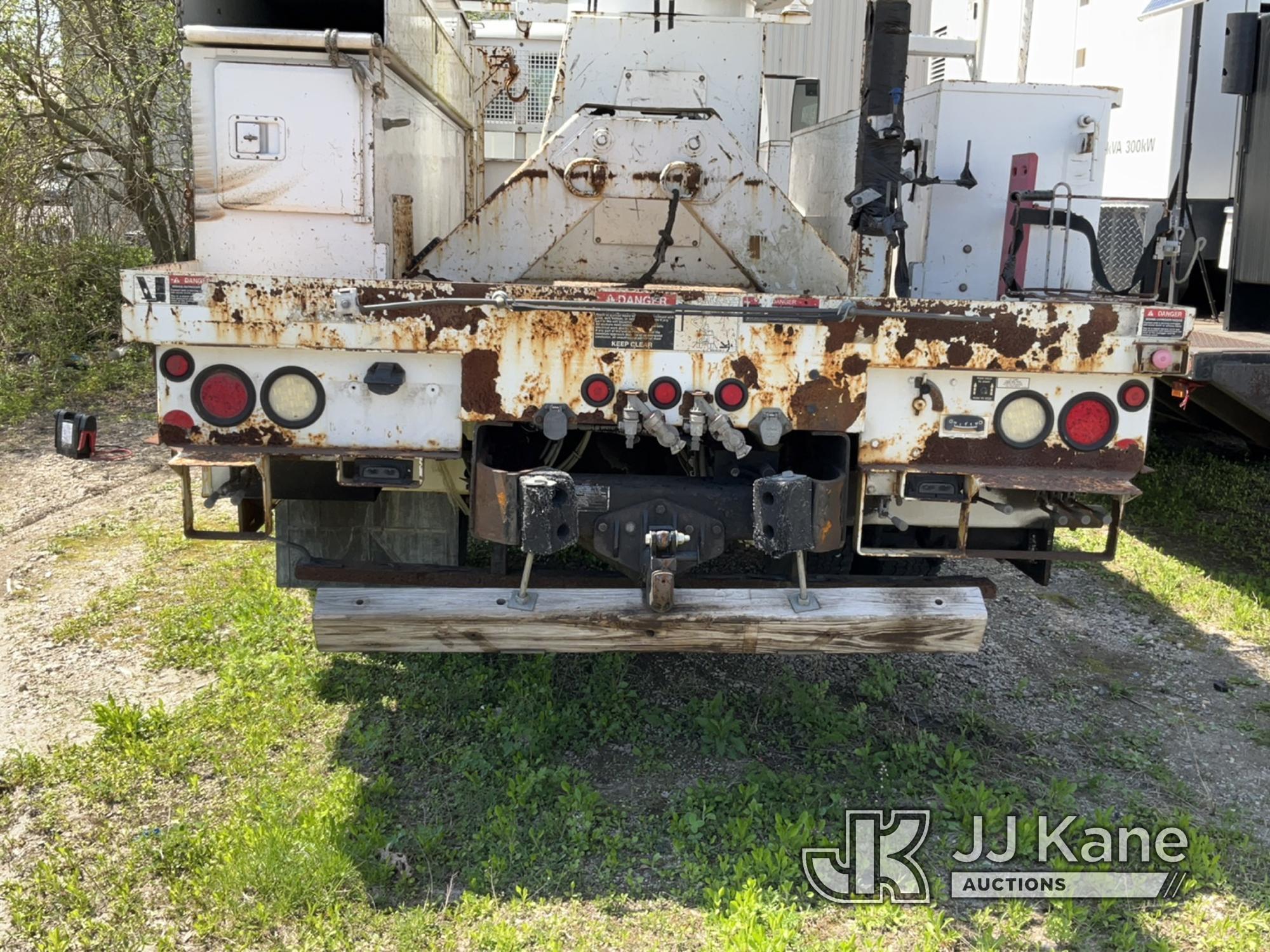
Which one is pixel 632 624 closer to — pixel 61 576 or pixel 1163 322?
pixel 1163 322

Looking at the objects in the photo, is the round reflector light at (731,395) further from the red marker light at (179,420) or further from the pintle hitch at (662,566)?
the red marker light at (179,420)

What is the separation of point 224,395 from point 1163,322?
2.68m

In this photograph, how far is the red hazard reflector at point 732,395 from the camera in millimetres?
3307

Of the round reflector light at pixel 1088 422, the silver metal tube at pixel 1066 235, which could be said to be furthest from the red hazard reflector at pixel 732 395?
the silver metal tube at pixel 1066 235

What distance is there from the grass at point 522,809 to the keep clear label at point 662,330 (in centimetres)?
121

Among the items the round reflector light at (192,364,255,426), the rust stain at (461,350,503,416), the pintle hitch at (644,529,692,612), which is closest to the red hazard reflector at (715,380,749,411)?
the pintle hitch at (644,529,692,612)

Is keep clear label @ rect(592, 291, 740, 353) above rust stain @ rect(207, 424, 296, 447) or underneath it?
above

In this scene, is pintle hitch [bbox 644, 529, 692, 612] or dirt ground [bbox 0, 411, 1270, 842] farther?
dirt ground [bbox 0, 411, 1270, 842]

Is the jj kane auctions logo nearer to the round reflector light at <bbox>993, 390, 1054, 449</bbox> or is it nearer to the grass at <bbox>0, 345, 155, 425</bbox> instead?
the round reflector light at <bbox>993, 390, 1054, 449</bbox>

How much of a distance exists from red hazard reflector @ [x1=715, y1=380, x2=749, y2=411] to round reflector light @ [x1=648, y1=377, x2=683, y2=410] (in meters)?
0.11

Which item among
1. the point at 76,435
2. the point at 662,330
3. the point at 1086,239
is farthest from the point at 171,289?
the point at 1086,239

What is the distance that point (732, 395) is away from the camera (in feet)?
10.9

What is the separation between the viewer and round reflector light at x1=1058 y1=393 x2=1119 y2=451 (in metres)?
3.39

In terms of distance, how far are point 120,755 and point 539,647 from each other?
4.40 feet
